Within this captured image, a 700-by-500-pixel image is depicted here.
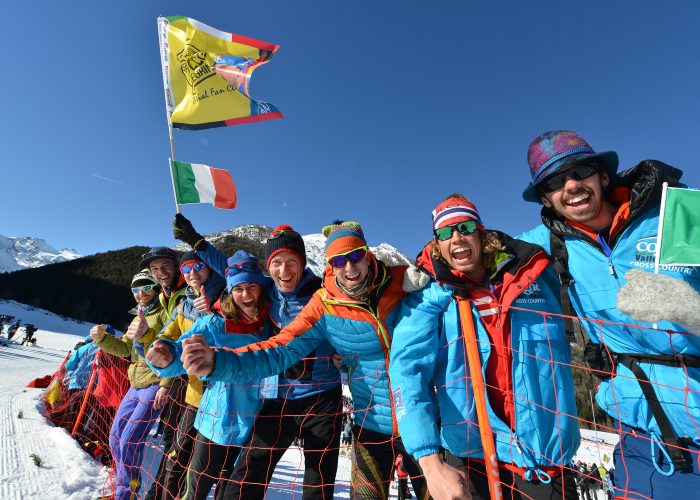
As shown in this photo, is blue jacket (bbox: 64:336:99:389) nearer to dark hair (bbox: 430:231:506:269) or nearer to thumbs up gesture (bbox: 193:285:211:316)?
thumbs up gesture (bbox: 193:285:211:316)

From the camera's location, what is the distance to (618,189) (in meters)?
1.84

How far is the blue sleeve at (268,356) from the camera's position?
1.91 meters

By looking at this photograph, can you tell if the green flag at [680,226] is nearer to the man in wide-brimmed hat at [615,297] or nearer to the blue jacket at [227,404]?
the man in wide-brimmed hat at [615,297]

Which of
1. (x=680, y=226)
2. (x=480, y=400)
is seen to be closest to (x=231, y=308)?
(x=480, y=400)

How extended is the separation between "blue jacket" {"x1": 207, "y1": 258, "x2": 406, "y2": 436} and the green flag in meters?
1.33

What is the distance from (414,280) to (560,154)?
109 centimetres

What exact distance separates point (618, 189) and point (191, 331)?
3.13 metres

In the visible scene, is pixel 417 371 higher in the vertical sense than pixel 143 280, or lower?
lower

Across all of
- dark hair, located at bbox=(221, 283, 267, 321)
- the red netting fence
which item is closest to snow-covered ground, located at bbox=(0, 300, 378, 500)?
the red netting fence

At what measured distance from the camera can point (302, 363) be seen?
2549mm

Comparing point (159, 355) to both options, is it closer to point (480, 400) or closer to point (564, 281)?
point (480, 400)

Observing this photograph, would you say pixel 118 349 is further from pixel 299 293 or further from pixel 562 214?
pixel 562 214

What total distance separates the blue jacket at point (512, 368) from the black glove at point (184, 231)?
10.7 ft

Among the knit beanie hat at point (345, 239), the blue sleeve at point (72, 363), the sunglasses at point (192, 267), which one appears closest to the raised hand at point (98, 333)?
the sunglasses at point (192, 267)
